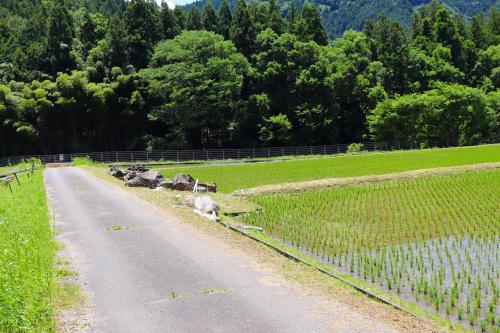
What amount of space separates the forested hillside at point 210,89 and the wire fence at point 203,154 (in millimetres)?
1545

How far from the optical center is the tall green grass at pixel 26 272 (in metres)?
6.27

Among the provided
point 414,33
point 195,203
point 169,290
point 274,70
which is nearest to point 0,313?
point 169,290

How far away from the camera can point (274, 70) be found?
52.2 m

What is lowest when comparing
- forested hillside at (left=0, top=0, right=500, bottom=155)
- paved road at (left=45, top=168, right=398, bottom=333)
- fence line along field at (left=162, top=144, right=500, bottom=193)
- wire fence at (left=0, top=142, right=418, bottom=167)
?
paved road at (left=45, top=168, right=398, bottom=333)

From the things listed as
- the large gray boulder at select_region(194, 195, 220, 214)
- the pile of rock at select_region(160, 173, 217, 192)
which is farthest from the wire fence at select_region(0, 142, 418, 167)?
the large gray boulder at select_region(194, 195, 220, 214)

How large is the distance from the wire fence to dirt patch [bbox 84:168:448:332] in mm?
34597

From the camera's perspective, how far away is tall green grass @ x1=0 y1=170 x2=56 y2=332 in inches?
247

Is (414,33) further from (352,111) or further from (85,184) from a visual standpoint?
(85,184)

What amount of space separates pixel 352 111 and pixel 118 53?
2604 cm

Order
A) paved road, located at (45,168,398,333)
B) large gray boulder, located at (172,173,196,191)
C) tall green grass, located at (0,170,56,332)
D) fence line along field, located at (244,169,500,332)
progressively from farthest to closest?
large gray boulder, located at (172,173,196,191), fence line along field, located at (244,169,500,332), paved road, located at (45,168,398,333), tall green grass, located at (0,170,56,332)

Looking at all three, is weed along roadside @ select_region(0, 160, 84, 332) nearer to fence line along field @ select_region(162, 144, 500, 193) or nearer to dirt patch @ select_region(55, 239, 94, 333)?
dirt patch @ select_region(55, 239, 94, 333)


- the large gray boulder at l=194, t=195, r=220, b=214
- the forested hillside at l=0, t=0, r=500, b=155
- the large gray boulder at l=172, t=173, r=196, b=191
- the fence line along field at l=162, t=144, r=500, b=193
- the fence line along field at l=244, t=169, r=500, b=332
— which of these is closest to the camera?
the fence line along field at l=244, t=169, r=500, b=332

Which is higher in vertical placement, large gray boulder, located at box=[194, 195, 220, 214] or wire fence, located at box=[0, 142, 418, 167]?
wire fence, located at box=[0, 142, 418, 167]

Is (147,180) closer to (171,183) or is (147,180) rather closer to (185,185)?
(171,183)
